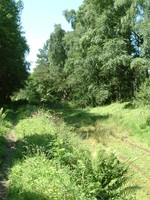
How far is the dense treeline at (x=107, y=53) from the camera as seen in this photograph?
21.1 metres

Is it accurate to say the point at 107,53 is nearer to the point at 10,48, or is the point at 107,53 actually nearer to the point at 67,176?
the point at 10,48

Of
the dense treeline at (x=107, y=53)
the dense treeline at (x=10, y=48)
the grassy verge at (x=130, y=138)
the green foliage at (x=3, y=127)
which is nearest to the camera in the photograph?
the grassy verge at (x=130, y=138)

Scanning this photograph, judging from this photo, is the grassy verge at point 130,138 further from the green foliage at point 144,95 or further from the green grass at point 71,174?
the green foliage at point 144,95

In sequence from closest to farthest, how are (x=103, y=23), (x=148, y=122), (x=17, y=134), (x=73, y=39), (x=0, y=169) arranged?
1. (x=0, y=169)
2. (x=17, y=134)
3. (x=148, y=122)
4. (x=103, y=23)
5. (x=73, y=39)

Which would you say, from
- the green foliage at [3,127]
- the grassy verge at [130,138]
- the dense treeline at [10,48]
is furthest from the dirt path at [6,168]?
the dense treeline at [10,48]

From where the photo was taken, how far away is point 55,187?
6.45 m

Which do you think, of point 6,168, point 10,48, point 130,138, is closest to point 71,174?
point 6,168

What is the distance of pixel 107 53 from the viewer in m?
23.5

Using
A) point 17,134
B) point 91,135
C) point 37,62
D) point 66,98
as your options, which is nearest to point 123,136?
point 91,135

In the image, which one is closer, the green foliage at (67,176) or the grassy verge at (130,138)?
the green foliage at (67,176)

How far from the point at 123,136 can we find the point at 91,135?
7.01 ft

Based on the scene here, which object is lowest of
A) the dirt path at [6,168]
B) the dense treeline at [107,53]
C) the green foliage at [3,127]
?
the dirt path at [6,168]

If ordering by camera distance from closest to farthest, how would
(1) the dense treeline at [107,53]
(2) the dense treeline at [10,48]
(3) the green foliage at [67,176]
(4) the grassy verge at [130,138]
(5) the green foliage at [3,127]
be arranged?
(3) the green foliage at [67,176] → (4) the grassy verge at [130,138] → (5) the green foliage at [3,127] → (1) the dense treeline at [107,53] → (2) the dense treeline at [10,48]

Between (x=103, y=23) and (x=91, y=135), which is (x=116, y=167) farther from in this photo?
A: (x=103, y=23)
